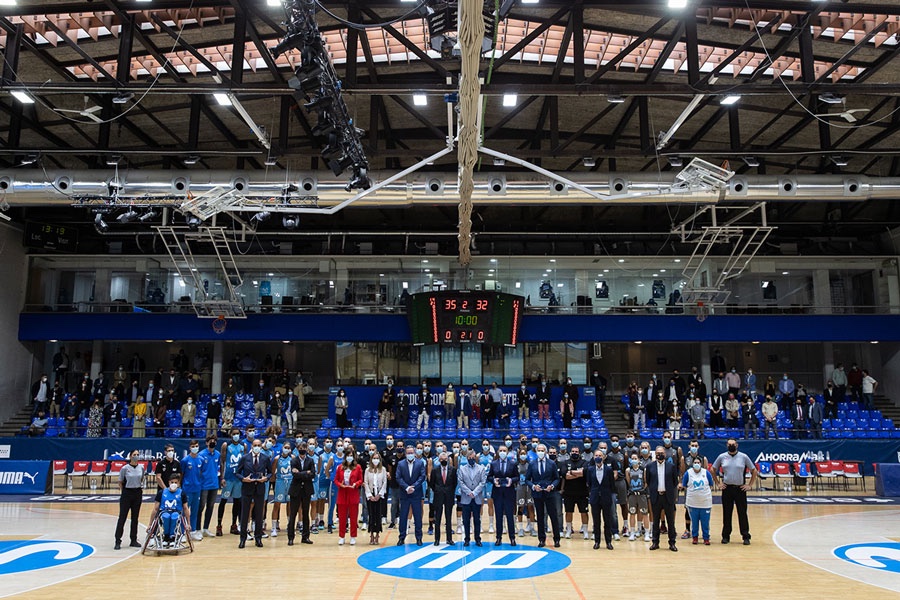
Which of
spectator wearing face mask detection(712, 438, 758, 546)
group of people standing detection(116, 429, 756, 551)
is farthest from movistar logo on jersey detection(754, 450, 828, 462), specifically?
spectator wearing face mask detection(712, 438, 758, 546)

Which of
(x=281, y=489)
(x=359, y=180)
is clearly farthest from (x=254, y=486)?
(x=359, y=180)

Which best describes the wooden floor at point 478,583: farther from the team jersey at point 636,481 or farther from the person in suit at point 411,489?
the team jersey at point 636,481

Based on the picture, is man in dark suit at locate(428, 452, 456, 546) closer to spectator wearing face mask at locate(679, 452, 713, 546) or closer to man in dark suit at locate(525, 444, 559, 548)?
man in dark suit at locate(525, 444, 559, 548)

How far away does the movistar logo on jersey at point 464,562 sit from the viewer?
11.3 meters

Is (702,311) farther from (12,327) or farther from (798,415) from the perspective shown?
(12,327)

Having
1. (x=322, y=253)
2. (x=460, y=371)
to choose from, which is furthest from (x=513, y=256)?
(x=322, y=253)

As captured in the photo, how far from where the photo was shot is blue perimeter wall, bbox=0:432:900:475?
2305 cm

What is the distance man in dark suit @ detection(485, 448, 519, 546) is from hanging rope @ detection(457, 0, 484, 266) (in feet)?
22.1

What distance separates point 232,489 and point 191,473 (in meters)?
1.16

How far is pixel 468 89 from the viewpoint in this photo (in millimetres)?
11922

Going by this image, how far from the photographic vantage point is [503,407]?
98.2 ft

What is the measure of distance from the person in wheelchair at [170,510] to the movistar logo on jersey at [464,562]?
3.73 m

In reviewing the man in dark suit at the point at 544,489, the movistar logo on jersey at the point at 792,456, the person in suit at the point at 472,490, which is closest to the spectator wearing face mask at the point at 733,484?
the man in dark suit at the point at 544,489

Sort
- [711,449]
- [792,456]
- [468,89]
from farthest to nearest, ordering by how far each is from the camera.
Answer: [792,456]
[711,449]
[468,89]
